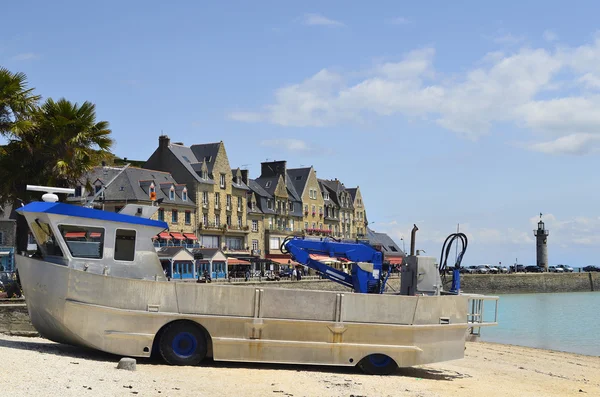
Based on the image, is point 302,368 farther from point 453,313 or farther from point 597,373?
point 597,373

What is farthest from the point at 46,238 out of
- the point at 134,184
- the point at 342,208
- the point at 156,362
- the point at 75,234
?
the point at 342,208

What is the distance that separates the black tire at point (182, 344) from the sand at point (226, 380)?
0.29 meters

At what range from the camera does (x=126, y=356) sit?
51.5ft

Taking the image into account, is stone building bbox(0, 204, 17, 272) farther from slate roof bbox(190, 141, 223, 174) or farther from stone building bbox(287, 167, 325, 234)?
stone building bbox(287, 167, 325, 234)

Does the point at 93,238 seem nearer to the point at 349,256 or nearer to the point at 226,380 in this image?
the point at 226,380

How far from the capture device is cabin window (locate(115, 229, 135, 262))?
1630 centimetres

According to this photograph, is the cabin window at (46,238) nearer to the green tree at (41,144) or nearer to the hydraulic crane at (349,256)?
the hydraulic crane at (349,256)

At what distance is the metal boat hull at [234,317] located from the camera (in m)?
15.3

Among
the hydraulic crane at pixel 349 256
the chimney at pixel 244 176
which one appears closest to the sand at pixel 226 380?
the hydraulic crane at pixel 349 256

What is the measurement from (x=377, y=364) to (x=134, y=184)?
48455 millimetres

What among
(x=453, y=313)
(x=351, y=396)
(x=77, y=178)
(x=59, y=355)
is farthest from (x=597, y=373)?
(x=77, y=178)

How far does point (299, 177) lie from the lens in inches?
3661

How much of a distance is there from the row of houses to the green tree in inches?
1086

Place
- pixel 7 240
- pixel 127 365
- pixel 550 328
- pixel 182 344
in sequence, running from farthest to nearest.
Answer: pixel 7 240 → pixel 550 328 → pixel 182 344 → pixel 127 365
